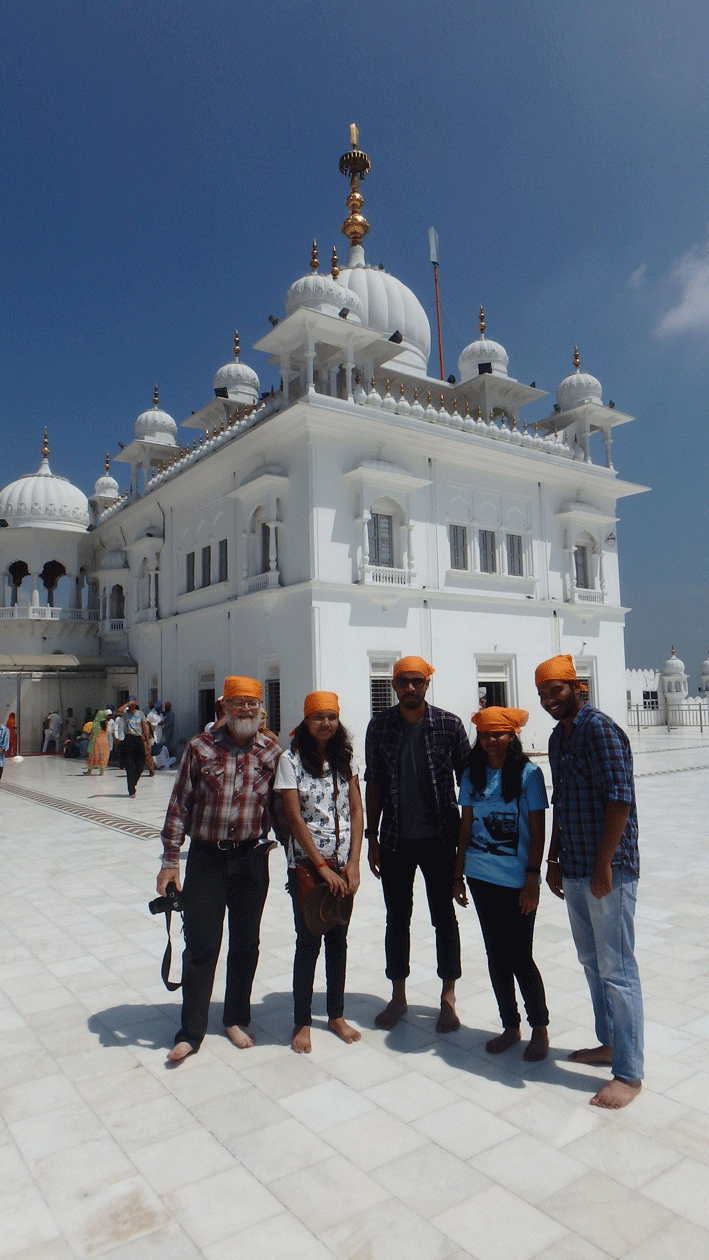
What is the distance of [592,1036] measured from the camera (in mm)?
3764

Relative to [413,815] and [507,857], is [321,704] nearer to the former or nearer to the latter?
[413,815]

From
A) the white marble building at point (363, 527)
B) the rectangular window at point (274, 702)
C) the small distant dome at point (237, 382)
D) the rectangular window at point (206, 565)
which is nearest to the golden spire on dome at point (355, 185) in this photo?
the white marble building at point (363, 527)

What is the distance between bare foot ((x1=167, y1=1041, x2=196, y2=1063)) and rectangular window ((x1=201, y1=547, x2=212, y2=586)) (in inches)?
665

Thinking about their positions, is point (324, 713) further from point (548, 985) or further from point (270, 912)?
point (270, 912)

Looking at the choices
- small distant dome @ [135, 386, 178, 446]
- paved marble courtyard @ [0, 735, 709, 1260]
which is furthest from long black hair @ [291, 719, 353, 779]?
small distant dome @ [135, 386, 178, 446]

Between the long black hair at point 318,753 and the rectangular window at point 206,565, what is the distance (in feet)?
54.5

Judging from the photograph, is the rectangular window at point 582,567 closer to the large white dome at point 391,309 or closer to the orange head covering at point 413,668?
the large white dome at point 391,309

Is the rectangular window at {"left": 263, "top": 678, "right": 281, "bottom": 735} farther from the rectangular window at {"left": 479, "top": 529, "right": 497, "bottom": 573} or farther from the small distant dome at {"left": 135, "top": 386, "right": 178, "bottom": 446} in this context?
the small distant dome at {"left": 135, "top": 386, "right": 178, "bottom": 446}

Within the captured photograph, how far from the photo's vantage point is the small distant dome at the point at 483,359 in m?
21.9

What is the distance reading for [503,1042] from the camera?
11.8ft

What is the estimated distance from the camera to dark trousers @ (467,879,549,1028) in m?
3.56

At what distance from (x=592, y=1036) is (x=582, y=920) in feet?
2.71

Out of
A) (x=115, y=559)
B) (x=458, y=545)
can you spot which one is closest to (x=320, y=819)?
(x=458, y=545)

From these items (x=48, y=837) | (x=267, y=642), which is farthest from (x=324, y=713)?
(x=267, y=642)
